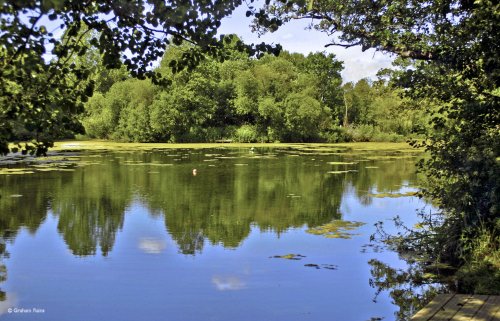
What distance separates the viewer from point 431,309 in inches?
204

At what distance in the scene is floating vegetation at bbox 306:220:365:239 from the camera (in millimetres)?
10852

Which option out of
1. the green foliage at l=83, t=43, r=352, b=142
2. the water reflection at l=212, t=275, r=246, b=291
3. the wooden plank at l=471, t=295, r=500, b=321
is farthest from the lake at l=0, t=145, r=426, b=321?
the green foliage at l=83, t=43, r=352, b=142

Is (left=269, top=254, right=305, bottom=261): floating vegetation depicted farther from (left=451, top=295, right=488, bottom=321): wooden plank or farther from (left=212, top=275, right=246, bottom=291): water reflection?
(left=451, top=295, right=488, bottom=321): wooden plank

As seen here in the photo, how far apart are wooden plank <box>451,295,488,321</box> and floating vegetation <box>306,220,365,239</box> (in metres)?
Result: 5.22

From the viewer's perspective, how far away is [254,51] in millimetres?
4113

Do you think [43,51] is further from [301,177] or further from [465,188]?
[301,177]

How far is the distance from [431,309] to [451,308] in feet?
0.68

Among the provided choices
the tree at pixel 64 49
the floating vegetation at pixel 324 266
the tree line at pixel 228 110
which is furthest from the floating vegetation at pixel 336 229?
the tree line at pixel 228 110

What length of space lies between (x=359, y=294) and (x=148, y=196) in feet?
32.0

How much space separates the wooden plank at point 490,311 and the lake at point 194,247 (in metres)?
1.48

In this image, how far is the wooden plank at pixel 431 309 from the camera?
16.1 ft

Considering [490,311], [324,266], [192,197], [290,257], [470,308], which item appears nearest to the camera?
[490,311]

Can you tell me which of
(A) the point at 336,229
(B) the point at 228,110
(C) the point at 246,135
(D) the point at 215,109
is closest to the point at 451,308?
(A) the point at 336,229

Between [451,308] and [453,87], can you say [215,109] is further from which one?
[451,308]
